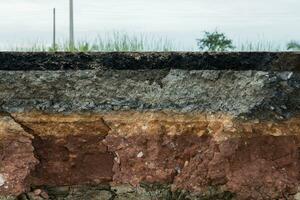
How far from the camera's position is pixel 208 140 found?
63.2 inches

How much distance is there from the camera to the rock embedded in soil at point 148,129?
5.24 ft

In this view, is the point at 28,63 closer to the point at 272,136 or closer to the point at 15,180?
the point at 15,180

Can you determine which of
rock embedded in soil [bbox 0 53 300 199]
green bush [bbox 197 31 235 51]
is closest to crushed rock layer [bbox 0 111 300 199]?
rock embedded in soil [bbox 0 53 300 199]

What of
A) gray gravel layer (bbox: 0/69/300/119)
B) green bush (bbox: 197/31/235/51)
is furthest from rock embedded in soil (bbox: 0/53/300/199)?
green bush (bbox: 197/31/235/51)

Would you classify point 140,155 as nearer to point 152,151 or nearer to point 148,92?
point 152,151

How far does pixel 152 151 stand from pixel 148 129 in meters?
0.06

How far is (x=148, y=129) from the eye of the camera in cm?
160

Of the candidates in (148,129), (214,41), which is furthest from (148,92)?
(214,41)

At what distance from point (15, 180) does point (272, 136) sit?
0.67 m

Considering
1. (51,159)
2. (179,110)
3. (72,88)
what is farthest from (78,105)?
(179,110)

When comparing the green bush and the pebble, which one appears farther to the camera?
the green bush

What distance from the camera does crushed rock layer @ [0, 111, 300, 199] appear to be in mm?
1594

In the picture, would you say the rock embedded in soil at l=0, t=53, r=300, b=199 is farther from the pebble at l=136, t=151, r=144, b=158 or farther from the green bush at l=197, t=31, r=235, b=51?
the green bush at l=197, t=31, r=235, b=51

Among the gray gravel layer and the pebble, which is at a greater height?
the gray gravel layer
